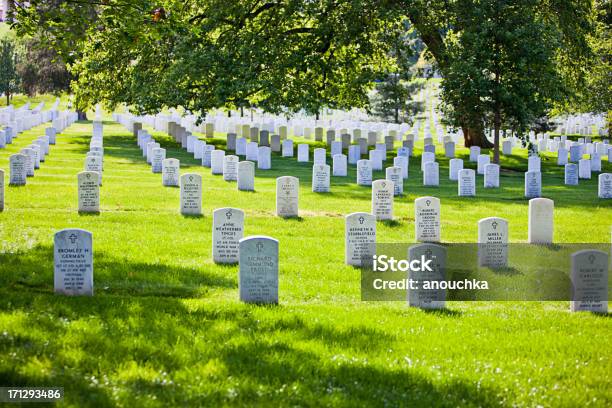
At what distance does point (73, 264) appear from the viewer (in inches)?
407

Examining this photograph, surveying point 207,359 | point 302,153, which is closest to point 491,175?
point 302,153

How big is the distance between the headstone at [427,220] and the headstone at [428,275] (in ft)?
17.5

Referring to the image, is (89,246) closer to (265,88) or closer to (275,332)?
(275,332)

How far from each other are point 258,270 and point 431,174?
54.1 feet

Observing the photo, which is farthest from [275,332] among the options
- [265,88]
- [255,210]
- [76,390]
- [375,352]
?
[265,88]

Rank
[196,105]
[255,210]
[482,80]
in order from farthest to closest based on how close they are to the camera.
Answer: [196,105], [482,80], [255,210]

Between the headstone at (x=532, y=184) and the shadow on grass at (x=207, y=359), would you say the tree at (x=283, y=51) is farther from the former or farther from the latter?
the shadow on grass at (x=207, y=359)

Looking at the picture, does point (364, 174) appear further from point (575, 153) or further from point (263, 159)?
point (575, 153)

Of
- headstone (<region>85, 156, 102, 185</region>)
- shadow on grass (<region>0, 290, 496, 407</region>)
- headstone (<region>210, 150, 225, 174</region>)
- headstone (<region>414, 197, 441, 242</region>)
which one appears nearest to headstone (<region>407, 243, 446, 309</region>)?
shadow on grass (<region>0, 290, 496, 407</region>)

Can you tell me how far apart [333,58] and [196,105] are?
5.76 m

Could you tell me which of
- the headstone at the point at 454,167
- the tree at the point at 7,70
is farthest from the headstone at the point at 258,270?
the tree at the point at 7,70

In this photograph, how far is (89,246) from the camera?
33.9 ft

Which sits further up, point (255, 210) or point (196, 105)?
point (196, 105)

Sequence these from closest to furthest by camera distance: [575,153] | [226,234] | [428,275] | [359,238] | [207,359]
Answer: [207,359]
[428,275]
[226,234]
[359,238]
[575,153]
